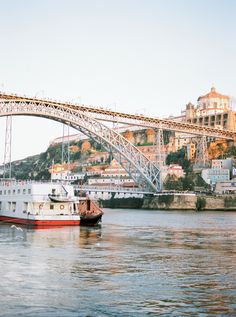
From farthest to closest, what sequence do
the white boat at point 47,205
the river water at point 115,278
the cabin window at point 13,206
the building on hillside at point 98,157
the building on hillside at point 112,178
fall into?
the building on hillside at point 98,157 → the building on hillside at point 112,178 → the cabin window at point 13,206 → the white boat at point 47,205 → the river water at point 115,278

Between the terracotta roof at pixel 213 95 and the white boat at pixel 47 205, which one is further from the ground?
the terracotta roof at pixel 213 95

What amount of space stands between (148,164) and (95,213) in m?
34.6

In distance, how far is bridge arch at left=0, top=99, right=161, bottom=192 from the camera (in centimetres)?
5422

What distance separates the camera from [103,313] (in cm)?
1134

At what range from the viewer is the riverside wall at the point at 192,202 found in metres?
77.4

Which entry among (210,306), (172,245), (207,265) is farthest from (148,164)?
(210,306)

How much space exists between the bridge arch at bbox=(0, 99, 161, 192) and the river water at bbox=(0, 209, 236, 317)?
30.4 meters

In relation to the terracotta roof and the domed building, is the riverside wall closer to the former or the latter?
the domed building

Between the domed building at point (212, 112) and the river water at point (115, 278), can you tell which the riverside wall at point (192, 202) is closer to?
the domed building at point (212, 112)

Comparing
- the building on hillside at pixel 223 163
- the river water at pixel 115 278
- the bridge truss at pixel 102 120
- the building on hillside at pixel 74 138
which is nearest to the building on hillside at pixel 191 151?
the building on hillside at pixel 223 163

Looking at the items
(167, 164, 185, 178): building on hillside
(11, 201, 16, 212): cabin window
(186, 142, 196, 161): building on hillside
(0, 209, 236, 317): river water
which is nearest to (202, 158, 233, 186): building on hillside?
(167, 164, 185, 178): building on hillside

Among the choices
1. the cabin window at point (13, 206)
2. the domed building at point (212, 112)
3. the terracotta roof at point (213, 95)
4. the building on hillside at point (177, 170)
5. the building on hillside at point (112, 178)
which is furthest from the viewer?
the terracotta roof at point (213, 95)

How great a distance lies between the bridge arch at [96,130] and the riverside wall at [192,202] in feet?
11.5

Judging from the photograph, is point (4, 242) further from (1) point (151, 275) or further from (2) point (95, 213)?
(2) point (95, 213)
